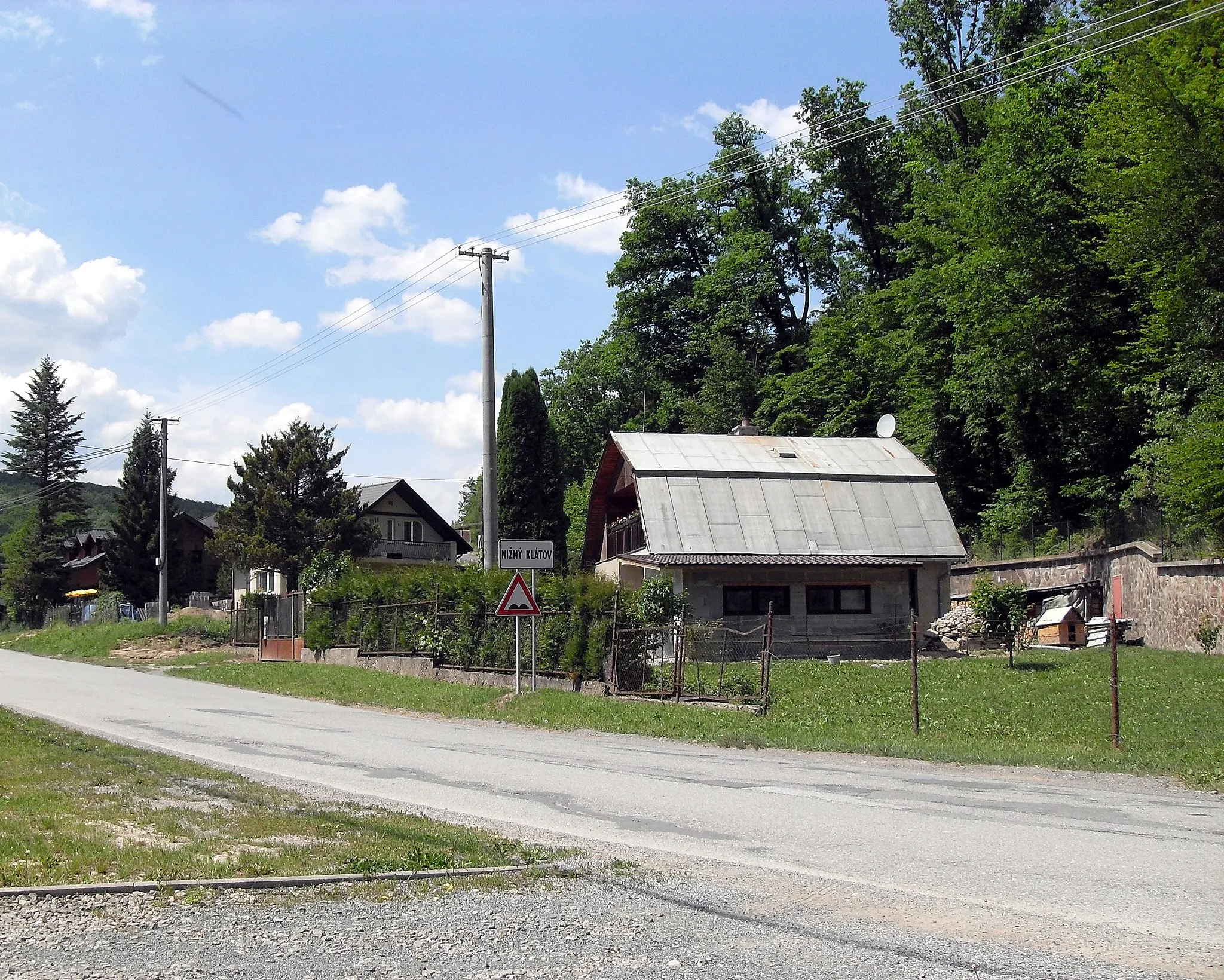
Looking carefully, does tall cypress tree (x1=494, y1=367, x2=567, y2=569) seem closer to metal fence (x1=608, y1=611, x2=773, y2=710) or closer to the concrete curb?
metal fence (x1=608, y1=611, x2=773, y2=710)

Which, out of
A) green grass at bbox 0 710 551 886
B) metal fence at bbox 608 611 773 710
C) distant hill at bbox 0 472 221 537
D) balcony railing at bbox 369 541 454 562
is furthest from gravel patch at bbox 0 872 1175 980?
distant hill at bbox 0 472 221 537

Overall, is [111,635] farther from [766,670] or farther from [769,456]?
[766,670]

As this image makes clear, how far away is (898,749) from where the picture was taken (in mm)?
15273

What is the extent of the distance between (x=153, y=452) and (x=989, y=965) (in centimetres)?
7257

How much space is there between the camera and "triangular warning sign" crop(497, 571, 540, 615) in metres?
23.0

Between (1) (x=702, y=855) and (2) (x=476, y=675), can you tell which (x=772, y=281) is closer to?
(2) (x=476, y=675)

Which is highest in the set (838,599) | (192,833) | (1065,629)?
(838,599)

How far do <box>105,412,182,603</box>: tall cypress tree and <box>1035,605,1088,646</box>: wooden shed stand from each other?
5276 cm

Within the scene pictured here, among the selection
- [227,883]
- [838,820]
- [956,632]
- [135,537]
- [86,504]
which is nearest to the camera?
[227,883]

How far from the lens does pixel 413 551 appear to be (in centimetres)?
6731

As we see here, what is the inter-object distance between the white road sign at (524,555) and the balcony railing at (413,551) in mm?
42439

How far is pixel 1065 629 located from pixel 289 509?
Result: 3136 cm

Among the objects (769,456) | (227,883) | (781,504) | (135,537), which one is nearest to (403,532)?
(135,537)

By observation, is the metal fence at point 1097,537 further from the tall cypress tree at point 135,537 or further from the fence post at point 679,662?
the tall cypress tree at point 135,537
